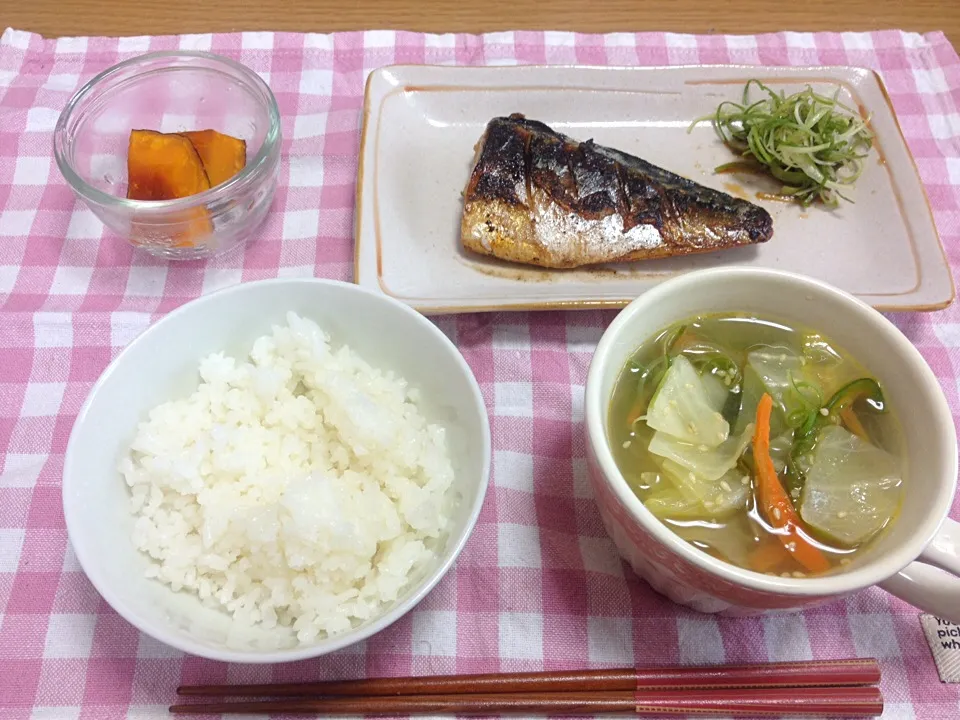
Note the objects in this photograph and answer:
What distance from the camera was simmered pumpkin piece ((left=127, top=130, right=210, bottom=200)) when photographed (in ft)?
6.53

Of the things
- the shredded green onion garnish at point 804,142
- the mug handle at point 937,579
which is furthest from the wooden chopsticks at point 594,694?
the shredded green onion garnish at point 804,142

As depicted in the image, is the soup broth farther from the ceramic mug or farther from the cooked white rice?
the cooked white rice

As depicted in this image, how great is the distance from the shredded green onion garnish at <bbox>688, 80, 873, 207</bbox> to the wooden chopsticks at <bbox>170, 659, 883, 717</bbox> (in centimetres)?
143

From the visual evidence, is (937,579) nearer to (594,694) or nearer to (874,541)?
(874,541)

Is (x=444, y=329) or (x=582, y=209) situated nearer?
(x=444, y=329)

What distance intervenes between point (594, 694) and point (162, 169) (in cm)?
174

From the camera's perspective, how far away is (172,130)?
2303mm

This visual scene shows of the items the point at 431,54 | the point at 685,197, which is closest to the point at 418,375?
the point at 685,197

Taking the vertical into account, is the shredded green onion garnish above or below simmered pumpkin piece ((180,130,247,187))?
above

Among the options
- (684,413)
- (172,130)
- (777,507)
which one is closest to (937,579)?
(777,507)

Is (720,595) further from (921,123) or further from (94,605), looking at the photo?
(921,123)

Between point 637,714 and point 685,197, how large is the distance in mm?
1407

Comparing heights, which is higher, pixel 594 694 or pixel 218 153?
pixel 218 153

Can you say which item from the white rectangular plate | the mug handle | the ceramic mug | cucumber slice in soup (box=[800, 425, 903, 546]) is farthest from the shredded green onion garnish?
the mug handle
